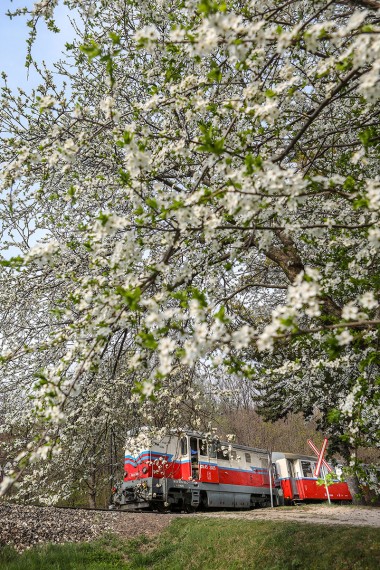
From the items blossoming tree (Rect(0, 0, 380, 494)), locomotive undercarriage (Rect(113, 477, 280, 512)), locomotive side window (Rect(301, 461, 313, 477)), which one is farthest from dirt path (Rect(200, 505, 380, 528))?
locomotive side window (Rect(301, 461, 313, 477))

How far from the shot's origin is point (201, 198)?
9.70ft

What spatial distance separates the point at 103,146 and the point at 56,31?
1862mm

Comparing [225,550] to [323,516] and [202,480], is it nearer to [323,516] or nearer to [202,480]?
[323,516]

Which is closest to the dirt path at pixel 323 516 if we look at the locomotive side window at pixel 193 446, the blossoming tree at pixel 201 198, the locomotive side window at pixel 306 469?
the locomotive side window at pixel 193 446

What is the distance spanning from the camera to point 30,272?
630 centimetres

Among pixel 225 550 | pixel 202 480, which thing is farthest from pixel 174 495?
pixel 225 550

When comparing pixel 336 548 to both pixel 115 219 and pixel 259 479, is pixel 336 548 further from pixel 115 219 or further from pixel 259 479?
pixel 259 479

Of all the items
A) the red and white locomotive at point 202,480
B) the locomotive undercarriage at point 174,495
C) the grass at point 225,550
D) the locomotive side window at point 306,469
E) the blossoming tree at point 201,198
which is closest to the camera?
the blossoming tree at point 201,198

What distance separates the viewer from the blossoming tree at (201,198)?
281cm

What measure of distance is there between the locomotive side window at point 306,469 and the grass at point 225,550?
11104 millimetres

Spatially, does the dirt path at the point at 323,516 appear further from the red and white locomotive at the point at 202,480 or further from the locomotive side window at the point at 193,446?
the locomotive side window at the point at 193,446

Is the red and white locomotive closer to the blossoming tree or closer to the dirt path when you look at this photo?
the dirt path

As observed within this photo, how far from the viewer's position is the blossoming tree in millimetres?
2814

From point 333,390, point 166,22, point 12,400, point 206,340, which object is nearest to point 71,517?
point 12,400
